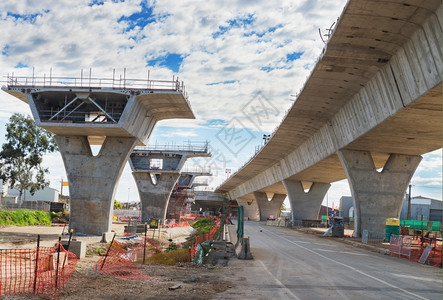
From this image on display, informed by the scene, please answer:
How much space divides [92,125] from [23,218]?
19989 mm

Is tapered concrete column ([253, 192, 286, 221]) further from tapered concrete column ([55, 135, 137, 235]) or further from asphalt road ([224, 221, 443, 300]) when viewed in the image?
asphalt road ([224, 221, 443, 300])

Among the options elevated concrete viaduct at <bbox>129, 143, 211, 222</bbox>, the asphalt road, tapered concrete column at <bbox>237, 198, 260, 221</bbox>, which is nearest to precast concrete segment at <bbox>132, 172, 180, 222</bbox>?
elevated concrete viaduct at <bbox>129, 143, 211, 222</bbox>

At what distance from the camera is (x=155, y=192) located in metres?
68.8

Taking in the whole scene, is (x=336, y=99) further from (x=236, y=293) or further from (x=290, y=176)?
(x=290, y=176)

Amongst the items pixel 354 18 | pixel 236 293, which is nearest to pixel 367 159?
pixel 354 18

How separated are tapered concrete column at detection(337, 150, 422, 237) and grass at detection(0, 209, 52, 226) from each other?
31.1m

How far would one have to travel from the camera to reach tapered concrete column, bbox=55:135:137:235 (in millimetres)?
35250

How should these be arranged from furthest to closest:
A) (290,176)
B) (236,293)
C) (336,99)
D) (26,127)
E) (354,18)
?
(26,127)
(290,176)
(336,99)
(354,18)
(236,293)

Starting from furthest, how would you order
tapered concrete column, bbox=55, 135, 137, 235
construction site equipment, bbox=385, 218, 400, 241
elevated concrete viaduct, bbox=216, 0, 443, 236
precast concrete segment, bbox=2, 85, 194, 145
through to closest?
tapered concrete column, bbox=55, 135, 137, 235, construction site equipment, bbox=385, 218, 400, 241, precast concrete segment, bbox=2, 85, 194, 145, elevated concrete viaduct, bbox=216, 0, 443, 236

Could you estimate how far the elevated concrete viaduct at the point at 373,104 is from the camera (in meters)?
18.2

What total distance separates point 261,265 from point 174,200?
64.6 meters

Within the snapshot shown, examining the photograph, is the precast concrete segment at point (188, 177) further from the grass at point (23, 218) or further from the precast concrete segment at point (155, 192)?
the grass at point (23, 218)

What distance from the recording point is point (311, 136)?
145ft

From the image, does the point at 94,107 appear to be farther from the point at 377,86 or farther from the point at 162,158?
the point at 162,158
